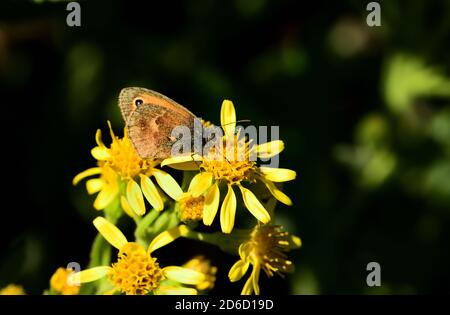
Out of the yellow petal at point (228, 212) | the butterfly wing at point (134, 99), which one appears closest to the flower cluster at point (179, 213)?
the yellow petal at point (228, 212)

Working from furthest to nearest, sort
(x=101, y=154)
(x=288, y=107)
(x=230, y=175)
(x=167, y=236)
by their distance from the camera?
(x=288, y=107) < (x=101, y=154) < (x=230, y=175) < (x=167, y=236)

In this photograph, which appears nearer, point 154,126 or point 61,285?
point 154,126

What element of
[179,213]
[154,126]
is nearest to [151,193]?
[179,213]

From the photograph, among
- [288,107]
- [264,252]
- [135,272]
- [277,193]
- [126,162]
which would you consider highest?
[288,107]

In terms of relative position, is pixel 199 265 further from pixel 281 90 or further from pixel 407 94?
pixel 281 90

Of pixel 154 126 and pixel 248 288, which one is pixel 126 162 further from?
pixel 248 288

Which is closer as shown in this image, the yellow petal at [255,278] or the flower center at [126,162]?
the yellow petal at [255,278]

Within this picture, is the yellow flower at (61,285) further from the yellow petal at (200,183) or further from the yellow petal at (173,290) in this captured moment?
the yellow petal at (200,183)
